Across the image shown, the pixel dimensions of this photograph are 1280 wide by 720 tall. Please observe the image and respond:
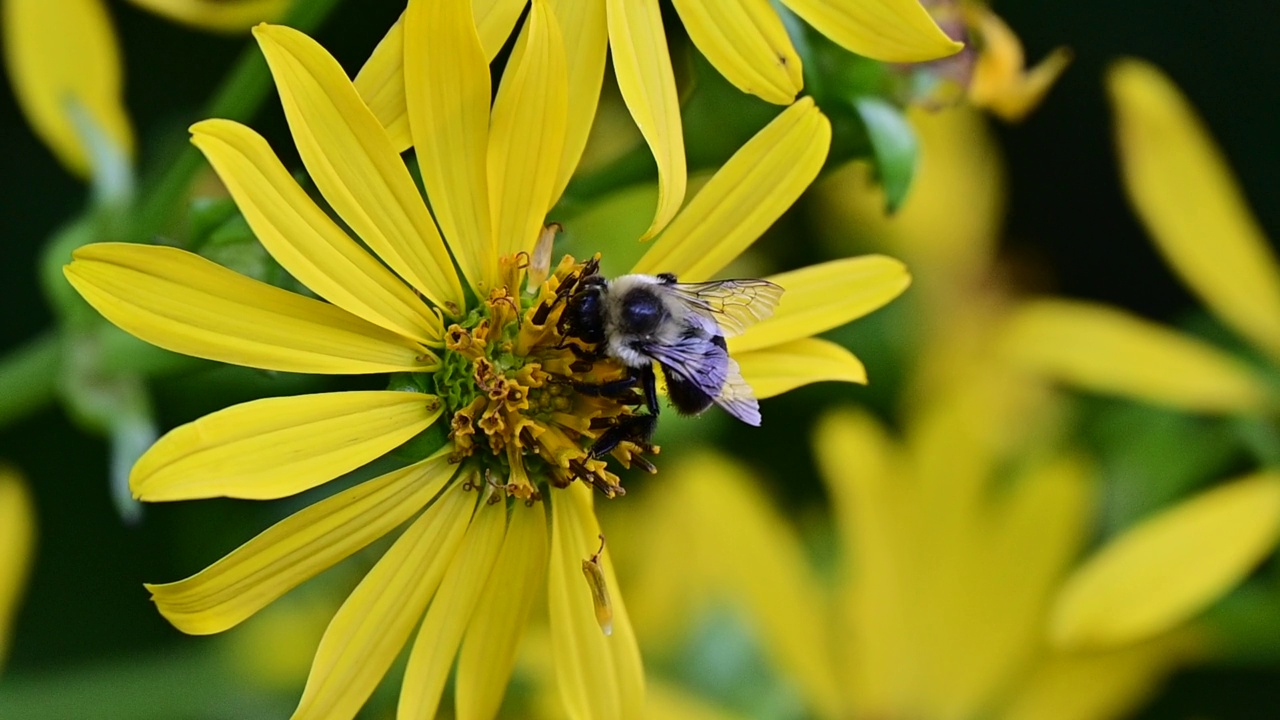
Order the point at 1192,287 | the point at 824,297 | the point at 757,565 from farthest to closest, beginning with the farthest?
1. the point at 1192,287
2. the point at 757,565
3. the point at 824,297

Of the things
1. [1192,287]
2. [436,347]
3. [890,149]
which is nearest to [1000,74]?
[890,149]

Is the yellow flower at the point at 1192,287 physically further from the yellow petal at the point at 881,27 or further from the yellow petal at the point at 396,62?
the yellow petal at the point at 396,62

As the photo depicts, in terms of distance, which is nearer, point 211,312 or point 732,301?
point 211,312

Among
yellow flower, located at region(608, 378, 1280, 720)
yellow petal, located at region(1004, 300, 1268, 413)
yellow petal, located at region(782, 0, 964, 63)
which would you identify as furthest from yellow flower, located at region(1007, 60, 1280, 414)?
yellow petal, located at region(782, 0, 964, 63)

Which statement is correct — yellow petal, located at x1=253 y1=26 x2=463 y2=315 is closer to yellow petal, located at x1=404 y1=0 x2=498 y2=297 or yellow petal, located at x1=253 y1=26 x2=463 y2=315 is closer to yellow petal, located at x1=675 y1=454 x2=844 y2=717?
yellow petal, located at x1=404 y1=0 x2=498 y2=297

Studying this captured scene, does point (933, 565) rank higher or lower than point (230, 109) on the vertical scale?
lower

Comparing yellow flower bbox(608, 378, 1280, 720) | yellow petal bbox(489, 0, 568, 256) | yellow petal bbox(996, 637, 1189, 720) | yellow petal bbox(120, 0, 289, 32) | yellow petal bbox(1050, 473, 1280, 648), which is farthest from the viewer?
yellow petal bbox(996, 637, 1189, 720)

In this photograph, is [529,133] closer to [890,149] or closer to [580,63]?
[580,63]
